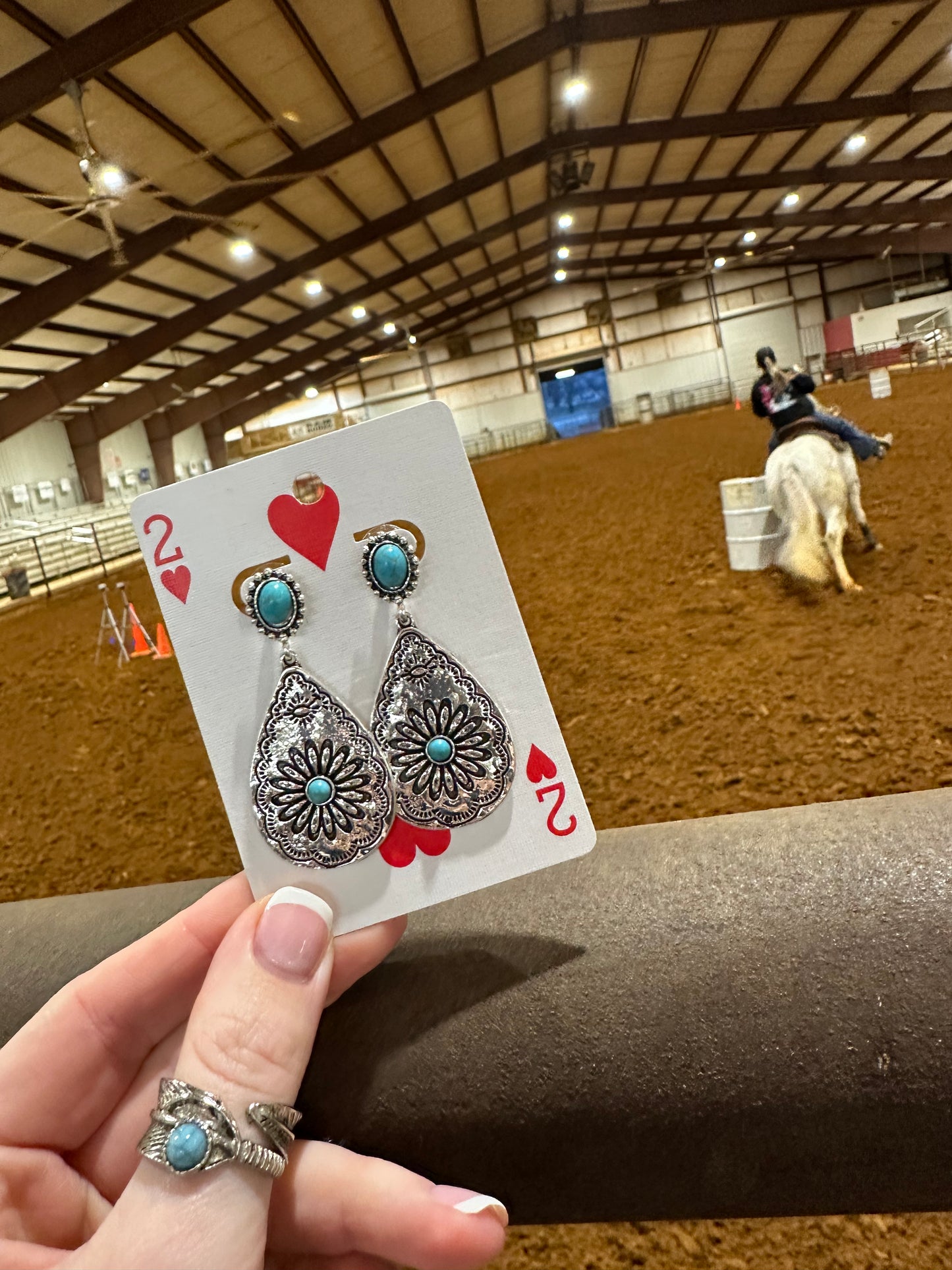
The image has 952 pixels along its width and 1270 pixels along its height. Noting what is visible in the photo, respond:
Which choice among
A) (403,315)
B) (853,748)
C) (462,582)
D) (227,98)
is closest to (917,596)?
(853,748)

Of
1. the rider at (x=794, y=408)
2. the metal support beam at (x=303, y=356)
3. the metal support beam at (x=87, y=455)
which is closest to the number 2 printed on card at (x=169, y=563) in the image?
the rider at (x=794, y=408)

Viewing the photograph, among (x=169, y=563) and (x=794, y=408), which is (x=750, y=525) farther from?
(x=169, y=563)

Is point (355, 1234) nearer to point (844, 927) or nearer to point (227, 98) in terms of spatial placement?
point (844, 927)

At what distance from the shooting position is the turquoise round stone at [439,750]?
20.1 inches

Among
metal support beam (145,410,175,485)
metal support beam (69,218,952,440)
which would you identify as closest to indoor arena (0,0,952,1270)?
metal support beam (69,218,952,440)

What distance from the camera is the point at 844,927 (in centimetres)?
49

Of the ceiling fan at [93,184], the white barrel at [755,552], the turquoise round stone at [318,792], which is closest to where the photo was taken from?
the turquoise round stone at [318,792]

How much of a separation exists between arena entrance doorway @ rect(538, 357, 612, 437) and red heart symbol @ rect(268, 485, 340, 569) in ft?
60.6

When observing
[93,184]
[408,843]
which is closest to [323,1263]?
[408,843]

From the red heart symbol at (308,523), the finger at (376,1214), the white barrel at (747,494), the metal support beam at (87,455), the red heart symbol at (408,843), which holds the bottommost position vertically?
the finger at (376,1214)

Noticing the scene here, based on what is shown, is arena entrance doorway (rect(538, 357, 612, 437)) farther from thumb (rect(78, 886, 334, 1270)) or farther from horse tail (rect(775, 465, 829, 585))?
thumb (rect(78, 886, 334, 1270))

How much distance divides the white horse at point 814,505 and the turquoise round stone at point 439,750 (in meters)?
1.16

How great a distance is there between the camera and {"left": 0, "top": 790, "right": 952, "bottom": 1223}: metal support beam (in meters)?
0.45

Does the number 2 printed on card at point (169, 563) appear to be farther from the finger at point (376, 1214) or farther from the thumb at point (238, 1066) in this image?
the finger at point (376, 1214)
